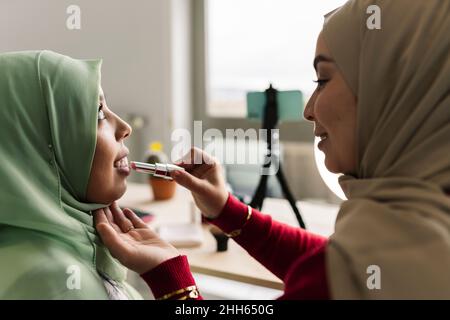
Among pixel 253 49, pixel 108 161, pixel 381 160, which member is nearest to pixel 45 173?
pixel 108 161

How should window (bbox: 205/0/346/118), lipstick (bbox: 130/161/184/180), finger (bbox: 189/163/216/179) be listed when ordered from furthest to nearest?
window (bbox: 205/0/346/118), finger (bbox: 189/163/216/179), lipstick (bbox: 130/161/184/180)

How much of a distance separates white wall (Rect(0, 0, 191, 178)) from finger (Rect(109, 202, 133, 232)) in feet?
0.67

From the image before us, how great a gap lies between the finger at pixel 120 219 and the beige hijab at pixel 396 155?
0.41 meters

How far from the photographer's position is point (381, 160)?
0.62m

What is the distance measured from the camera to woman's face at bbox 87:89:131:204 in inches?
30.2

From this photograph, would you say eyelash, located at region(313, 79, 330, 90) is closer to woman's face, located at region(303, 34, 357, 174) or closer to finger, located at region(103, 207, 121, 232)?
woman's face, located at region(303, 34, 357, 174)

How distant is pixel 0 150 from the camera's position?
2.24 feet

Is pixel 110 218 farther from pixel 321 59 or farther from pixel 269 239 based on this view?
pixel 321 59

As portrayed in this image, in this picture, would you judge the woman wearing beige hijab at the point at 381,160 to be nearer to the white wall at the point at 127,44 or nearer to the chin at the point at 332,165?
the chin at the point at 332,165

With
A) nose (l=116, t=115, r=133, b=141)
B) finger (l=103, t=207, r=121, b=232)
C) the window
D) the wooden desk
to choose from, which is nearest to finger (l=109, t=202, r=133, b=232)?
finger (l=103, t=207, r=121, b=232)

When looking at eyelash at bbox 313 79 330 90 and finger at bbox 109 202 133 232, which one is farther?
finger at bbox 109 202 133 232

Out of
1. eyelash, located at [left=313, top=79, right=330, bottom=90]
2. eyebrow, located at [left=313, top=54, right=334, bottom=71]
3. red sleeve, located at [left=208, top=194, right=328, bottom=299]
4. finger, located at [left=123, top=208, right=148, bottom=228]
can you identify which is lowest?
red sleeve, located at [left=208, top=194, right=328, bottom=299]

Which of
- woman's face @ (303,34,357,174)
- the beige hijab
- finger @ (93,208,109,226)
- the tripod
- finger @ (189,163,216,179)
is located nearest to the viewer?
the beige hijab

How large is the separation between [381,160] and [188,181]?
1.47ft
